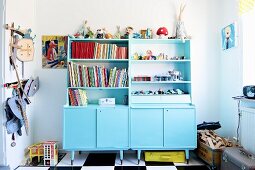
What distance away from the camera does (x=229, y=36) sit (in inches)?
109

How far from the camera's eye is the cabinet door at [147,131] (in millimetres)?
2641

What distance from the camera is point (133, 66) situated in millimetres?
3047

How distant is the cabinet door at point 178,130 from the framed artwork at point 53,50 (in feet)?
5.36

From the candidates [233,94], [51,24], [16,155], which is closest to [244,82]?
[233,94]

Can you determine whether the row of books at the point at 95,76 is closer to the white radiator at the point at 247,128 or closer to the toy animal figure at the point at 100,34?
the toy animal figure at the point at 100,34

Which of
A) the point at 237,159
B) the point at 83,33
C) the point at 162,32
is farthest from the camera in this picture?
the point at 83,33

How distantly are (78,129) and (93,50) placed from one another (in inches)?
40.9

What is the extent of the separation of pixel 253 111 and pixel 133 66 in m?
1.58

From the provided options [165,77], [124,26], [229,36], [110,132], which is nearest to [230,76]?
[229,36]

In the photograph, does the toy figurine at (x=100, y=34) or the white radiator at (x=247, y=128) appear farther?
the toy figurine at (x=100, y=34)

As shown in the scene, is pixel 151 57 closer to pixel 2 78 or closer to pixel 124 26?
pixel 124 26

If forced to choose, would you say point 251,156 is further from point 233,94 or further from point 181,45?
point 181,45

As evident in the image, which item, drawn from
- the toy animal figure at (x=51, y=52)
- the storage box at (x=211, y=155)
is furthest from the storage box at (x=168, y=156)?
the toy animal figure at (x=51, y=52)

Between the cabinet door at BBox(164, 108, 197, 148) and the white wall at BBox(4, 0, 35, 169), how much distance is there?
1808 mm
